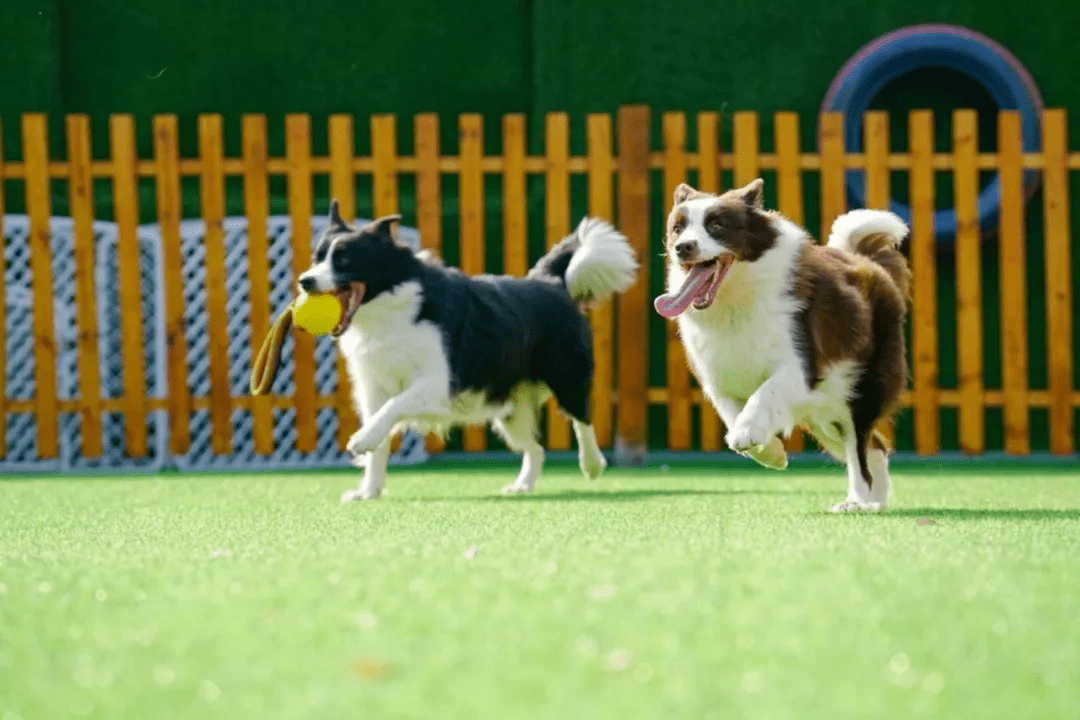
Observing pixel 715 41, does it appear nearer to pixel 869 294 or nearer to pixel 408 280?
pixel 408 280

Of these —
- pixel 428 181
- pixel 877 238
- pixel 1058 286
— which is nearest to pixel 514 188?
pixel 428 181

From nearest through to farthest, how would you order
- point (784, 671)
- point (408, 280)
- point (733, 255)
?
point (784, 671) < point (733, 255) < point (408, 280)

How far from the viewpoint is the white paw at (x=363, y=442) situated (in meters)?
5.93

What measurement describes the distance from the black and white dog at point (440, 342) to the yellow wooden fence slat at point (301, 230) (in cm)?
193

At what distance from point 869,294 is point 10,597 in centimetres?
308

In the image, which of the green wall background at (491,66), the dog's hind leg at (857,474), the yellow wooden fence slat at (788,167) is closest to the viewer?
the dog's hind leg at (857,474)

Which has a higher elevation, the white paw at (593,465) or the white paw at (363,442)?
the white paw at (363,442)

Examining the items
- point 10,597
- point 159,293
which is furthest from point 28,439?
point 10,597

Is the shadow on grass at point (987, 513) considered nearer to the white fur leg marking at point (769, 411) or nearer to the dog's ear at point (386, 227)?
the white fur leg marking at point (769, 411)

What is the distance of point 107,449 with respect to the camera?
9.00 m

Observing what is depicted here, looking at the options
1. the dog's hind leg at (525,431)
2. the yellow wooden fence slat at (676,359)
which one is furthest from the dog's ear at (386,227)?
the yellow wooden fence slat at (676,359)

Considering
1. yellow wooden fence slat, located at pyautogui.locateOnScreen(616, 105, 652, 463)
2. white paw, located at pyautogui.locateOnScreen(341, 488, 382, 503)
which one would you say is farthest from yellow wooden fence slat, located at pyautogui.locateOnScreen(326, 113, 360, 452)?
white paw, located at pyautogui.locateOnScreen(341, 488, 382, 503)

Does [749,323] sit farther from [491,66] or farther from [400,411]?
[491,66]

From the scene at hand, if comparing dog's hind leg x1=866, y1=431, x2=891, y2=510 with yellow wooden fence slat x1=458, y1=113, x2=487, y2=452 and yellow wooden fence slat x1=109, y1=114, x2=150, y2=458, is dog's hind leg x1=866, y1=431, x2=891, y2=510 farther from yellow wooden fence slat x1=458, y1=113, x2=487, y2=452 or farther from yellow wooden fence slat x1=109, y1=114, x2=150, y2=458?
yellow wooden fence slat x1=109, y1=114, x2=150, y2=458
